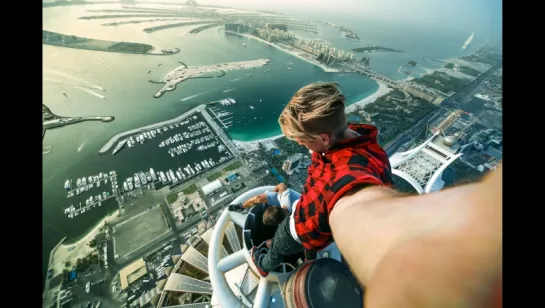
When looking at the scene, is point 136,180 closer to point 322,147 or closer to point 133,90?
point 133,90

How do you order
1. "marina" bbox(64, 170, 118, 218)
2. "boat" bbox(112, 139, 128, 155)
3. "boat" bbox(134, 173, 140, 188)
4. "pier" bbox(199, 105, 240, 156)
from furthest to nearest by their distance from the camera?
"pier" bbox(199, 105, 240, 156)
"boat" bbox(112, 139, 128, 155)
"boat" bbox(134, 173, 140, 188)
"marina" bbox(64, 170, 118, 218)

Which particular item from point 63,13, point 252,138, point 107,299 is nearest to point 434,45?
point 252,138

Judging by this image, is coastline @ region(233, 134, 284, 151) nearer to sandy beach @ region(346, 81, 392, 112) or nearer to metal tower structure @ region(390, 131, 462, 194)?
metal tower structure @ region(390, 131, 462, 194)

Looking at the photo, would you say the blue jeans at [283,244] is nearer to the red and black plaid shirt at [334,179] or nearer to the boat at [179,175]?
the red and black plaid shirt at [334,179]

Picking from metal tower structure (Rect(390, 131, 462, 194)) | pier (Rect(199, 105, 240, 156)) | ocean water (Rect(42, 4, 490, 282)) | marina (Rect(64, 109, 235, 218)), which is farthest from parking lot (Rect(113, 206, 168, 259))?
metal tower structure (Rect(390, 131, 462, 194))

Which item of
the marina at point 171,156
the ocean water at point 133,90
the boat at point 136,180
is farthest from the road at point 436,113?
the boat at point 136,180

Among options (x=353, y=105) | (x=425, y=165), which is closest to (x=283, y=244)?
(x=425, y=165)

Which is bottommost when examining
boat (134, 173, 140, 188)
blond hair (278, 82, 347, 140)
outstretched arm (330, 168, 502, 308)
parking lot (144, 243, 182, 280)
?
parking lot (144, 243, 182, 280)
